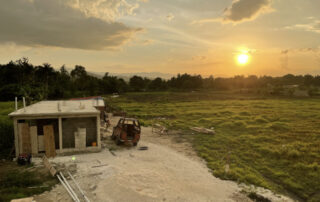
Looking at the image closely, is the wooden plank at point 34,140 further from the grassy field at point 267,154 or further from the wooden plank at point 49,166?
the grassy field at point 267,154

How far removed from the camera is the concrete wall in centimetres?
1359

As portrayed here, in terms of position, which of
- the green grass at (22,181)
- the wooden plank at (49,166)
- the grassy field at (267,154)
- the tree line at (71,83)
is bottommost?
the grassy field at (267,154)

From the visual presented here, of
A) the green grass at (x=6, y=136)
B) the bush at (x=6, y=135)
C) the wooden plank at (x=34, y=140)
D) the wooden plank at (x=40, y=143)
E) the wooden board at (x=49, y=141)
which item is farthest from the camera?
the bush at (x=6, y=135)

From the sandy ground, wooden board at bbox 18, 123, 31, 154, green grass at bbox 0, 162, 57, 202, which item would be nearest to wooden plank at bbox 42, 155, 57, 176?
green grass at bbox 0, 162, 57, 202

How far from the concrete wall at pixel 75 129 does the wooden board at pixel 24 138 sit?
6.72 feet

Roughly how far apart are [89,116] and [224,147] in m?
10.6

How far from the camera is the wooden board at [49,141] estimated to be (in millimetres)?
12196

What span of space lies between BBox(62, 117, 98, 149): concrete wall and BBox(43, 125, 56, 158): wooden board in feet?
3.87

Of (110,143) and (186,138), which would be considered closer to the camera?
(110,143)

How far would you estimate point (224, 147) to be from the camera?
16.3 metres

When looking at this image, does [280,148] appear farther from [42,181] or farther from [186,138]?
[42,181]

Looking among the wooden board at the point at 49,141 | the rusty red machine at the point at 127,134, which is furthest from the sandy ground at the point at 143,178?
the rusty red machine at the point at 127,134

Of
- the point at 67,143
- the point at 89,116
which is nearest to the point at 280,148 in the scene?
the point at 89,116

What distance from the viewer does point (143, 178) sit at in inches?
388
